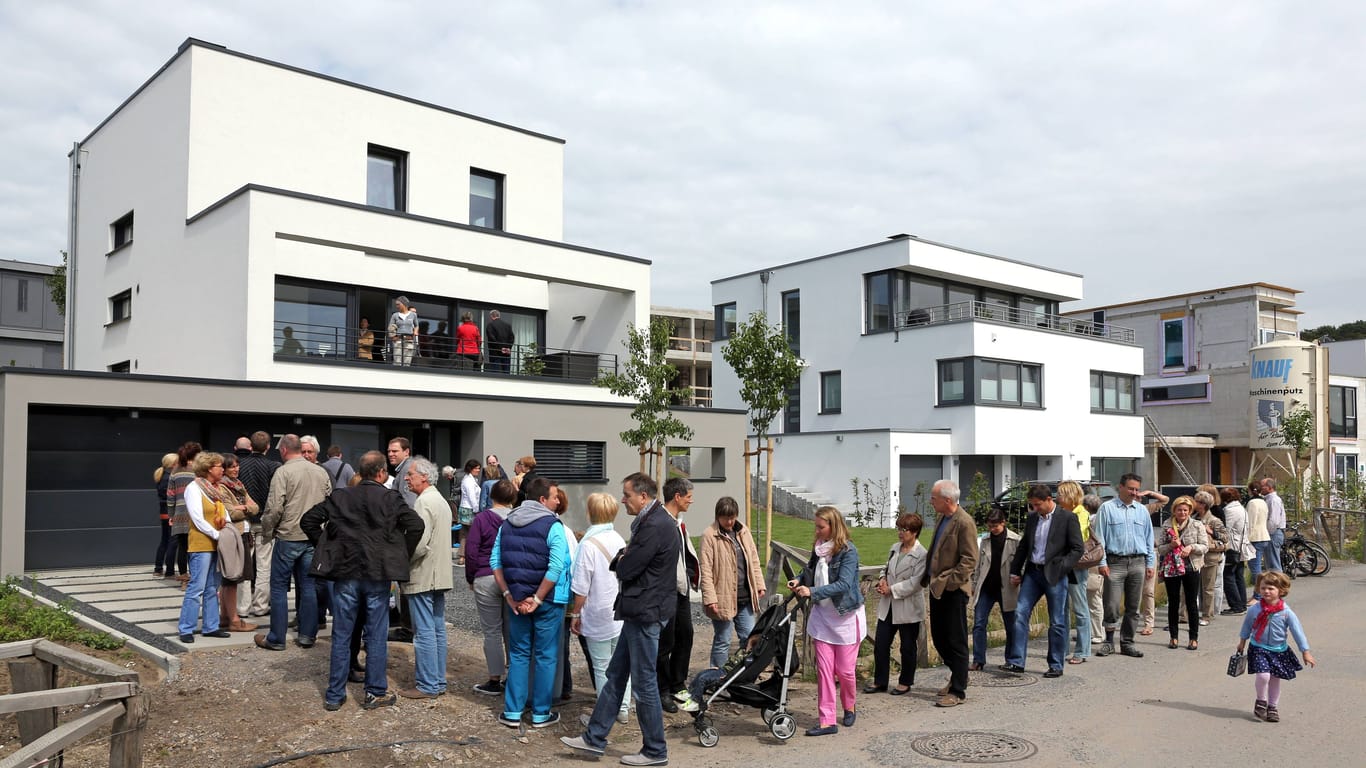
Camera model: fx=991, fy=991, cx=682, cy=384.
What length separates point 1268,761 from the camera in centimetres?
677

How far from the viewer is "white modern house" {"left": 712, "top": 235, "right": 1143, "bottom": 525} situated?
3086cm

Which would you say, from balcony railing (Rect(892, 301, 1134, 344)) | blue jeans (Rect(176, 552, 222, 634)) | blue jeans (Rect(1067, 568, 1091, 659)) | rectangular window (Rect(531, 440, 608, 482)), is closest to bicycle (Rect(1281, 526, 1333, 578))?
blue jeans (Rect(1067, 568, 1091, 659))

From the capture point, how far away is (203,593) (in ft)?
30.1

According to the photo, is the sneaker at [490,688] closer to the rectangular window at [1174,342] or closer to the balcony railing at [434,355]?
the balcony railing at [434,355]

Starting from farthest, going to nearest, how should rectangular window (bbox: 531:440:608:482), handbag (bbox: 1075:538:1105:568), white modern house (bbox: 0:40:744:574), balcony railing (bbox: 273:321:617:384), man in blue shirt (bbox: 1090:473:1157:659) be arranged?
rectangular window (bbox: 531:440:608:482), balcony railing (bbox: 273:321:617:384), white modern house (bbox: 0:40:744:574), man in blue shirt (bbox: 1090:473:1157:659), handbag (bbox: 1075:538:1105:568)

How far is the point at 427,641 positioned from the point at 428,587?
0.46 meters

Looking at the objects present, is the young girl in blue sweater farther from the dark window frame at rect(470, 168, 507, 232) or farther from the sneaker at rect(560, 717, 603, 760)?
the dark window frame at rect(470, 168, 507, 232)

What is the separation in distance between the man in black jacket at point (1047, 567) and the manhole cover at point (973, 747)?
2.38 m

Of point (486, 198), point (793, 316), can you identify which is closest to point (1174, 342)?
point (793, 316)

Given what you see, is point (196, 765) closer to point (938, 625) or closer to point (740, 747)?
point (740, 747)

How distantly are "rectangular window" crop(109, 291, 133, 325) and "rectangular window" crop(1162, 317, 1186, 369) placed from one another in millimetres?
45234

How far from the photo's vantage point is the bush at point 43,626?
8.84 metres

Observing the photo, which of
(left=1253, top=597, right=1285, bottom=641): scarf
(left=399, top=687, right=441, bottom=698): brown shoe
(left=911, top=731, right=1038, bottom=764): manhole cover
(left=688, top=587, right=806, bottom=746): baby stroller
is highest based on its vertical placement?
(left=1253, top=597, right=1285, bottom=641): scarf

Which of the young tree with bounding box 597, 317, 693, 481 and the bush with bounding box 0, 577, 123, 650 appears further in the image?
the young tree with bounding box 597, 317, 693, 481
